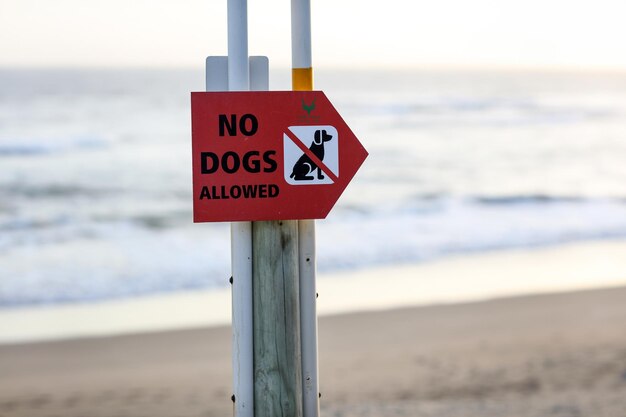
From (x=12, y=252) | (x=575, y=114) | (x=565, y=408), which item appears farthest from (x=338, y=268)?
(x=575, y=114)

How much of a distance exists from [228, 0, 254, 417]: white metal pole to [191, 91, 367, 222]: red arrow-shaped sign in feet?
0.25

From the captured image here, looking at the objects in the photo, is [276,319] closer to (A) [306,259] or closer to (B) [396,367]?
(A) [306,259]

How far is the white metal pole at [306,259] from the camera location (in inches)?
117

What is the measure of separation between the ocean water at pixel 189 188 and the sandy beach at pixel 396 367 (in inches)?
65.3

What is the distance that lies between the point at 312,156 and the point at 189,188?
515 inches

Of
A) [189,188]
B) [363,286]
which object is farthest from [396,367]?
[189,188]

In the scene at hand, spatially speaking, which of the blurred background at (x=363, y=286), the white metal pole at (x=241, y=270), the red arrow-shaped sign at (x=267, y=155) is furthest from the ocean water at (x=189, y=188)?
the red arrow-shaped sign at (x=267, y=155)

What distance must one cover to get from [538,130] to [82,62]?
2283 cm

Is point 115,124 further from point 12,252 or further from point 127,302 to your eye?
point 127,302

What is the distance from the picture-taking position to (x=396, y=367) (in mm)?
6023

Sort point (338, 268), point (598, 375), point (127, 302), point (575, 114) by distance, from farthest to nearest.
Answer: point (575, 114) < point (338, 268) < point (127, 302) < point (598, 375)

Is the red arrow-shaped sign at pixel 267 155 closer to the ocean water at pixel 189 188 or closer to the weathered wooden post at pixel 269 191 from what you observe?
the weathered wooden post at pixel 269 191

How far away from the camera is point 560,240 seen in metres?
10.5

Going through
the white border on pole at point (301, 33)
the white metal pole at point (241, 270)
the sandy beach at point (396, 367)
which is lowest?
the sandy beach at point (396, 367)
